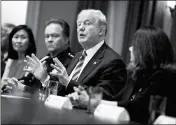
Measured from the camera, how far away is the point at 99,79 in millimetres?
2938

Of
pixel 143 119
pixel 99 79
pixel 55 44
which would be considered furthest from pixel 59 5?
pixel 143 119

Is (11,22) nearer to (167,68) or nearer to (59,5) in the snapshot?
(59,5)

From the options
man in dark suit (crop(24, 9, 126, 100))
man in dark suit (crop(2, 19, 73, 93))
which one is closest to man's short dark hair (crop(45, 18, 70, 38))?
man in dark suit (crop(2, 19, 73, 93))

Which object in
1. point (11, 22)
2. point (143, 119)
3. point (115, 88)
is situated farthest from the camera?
point (11, 22)

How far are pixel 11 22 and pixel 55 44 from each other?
305cm

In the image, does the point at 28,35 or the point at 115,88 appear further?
the point at 28,35

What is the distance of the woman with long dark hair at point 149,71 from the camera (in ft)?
7.00

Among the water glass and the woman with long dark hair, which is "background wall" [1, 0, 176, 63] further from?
the woman with long dark hair

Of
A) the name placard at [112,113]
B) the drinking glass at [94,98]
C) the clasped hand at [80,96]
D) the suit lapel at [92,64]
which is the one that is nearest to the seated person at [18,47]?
the suit lapel at [92,64]

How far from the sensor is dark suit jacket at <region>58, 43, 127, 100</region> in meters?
2.73

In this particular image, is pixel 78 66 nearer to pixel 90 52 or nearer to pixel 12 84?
pixel 90 52

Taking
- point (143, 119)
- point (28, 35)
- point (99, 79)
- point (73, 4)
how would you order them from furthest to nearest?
point (73, 4) → point (28, 35) → point (99, 79) → point (143, 119)

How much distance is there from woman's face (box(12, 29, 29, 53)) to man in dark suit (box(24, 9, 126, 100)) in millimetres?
1137

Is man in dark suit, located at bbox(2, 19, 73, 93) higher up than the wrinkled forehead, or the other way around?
the wrinkled forehead
